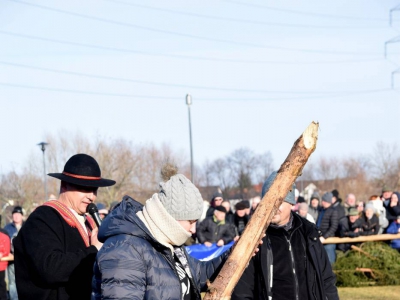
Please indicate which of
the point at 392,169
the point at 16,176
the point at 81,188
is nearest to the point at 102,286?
the point at 81,188

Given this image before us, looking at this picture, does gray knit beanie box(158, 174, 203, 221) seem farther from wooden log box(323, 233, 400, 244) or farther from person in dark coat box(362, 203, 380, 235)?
person in dark coat box(362, 203, 380, 235)

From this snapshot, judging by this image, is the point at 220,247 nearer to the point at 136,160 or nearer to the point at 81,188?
the point at 81,188

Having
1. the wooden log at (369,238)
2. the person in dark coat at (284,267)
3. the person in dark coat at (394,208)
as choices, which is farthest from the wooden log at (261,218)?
the person in dark coat at (394,208)

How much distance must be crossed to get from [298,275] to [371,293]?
8.84 m

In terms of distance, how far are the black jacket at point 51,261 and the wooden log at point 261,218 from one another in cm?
111

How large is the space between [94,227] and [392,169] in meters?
62.7

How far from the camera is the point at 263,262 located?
6.21 m

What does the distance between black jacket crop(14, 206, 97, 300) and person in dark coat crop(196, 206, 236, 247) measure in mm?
10379

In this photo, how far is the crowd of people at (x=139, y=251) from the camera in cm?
421

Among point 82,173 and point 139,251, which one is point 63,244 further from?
point 139,251

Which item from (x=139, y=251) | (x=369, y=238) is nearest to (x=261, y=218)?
(x=139, y=251)

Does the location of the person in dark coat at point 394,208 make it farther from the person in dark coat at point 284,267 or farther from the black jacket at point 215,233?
the person in dark coat at point 284,267

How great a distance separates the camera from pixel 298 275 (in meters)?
6.29

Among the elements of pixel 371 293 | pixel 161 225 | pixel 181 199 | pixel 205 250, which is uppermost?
pixel 181 199
